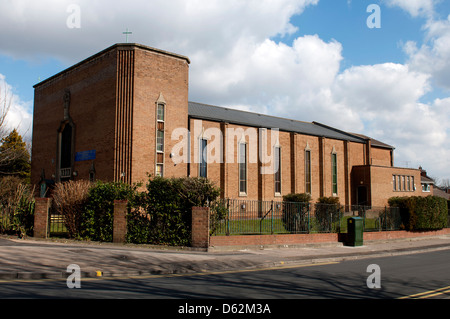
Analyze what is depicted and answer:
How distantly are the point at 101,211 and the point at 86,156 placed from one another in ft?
47.6

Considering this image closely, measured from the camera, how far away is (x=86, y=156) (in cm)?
3045

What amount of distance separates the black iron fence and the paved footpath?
1.04 m

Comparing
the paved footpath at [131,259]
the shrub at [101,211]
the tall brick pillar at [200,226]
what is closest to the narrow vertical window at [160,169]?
the shrub at [101,211]

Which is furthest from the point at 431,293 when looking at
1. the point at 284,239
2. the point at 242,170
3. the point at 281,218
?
the point at 242,170

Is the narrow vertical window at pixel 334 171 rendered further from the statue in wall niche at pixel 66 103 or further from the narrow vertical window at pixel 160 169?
the statue in wall niche at pixel 66 103

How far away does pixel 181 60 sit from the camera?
30.3 m

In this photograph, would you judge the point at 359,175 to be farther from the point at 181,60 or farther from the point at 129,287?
the point at 129,287

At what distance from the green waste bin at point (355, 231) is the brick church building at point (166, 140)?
38.4 ft

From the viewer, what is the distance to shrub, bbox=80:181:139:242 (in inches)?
671

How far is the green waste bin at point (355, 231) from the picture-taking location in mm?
20545

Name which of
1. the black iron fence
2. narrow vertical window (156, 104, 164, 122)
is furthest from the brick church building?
the black iron fence

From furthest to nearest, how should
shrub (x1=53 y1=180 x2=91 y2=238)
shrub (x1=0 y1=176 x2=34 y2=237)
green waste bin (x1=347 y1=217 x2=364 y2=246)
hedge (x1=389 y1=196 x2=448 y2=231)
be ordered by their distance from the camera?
hedge (x1=389 y1=196 x2=448 y2=231) < green waste bin (x1=347 y1=217 x2=364 y2=246) < shrub (x1=0 y1=176 x2=34 y2=237) < shrub (x1=53 y1=180 x2=91 y2=238)

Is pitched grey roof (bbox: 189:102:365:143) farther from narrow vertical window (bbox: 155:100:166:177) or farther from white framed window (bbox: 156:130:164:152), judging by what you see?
white framed window (bbox: 156:130:164:152)
